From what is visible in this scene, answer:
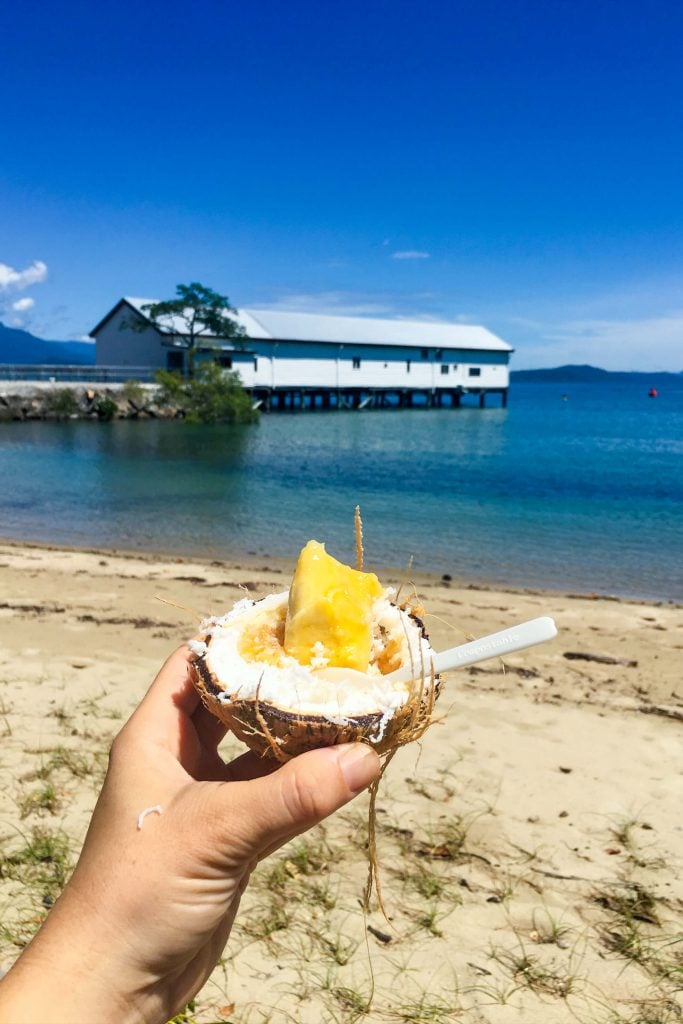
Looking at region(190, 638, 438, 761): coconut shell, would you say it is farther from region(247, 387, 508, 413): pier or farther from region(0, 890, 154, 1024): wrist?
region(247, 387, 508, 413): pier

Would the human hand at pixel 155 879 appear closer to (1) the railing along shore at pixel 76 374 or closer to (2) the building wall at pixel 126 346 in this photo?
(1) the railing along shore at pixel 76 374

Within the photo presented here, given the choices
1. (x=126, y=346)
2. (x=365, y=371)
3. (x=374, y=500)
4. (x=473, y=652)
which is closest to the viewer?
(x=473, y=652)

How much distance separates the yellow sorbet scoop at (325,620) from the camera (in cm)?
257

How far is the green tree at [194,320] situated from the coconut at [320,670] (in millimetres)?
59927

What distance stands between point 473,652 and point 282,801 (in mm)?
753

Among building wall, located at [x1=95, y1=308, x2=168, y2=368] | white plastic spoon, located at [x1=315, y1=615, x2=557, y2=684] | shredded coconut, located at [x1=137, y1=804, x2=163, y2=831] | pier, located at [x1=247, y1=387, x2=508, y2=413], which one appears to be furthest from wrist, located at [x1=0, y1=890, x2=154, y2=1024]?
building wall, located at [x1=95, y1=308, x2=168, y2=368]

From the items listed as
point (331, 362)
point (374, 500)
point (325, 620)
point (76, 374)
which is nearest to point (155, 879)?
point (325, 620)

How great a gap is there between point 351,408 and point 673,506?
2126 inches

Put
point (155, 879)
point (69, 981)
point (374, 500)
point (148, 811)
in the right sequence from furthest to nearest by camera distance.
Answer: point (374, 500), point (148, 811), point (155, 879), point (69, 981)

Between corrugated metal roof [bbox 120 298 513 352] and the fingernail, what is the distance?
210ft

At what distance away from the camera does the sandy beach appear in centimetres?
340

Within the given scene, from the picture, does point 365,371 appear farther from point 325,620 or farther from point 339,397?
point 325,620

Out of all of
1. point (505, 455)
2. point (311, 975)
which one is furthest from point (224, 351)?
point (311, 975)

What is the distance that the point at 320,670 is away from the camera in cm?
254
